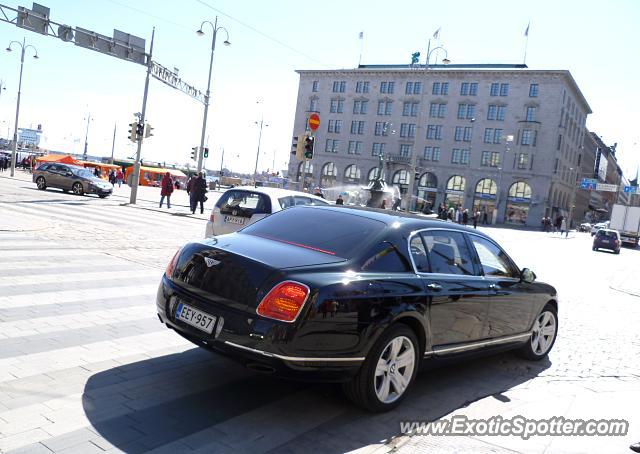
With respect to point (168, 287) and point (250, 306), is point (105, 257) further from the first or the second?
point (250, 306)

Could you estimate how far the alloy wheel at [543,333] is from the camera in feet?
20.7

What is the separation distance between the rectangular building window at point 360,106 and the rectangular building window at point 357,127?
1.52 metres

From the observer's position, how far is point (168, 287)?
4.52 meters

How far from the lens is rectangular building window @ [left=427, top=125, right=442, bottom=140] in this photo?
78.3m

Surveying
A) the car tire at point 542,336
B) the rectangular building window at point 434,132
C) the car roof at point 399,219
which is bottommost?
the car tire at point 542,336

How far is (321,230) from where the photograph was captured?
4.78 meters

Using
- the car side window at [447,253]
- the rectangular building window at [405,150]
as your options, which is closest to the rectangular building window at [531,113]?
the rectangular building window at [405,150]

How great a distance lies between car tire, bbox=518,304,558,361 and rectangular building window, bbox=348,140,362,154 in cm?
7949

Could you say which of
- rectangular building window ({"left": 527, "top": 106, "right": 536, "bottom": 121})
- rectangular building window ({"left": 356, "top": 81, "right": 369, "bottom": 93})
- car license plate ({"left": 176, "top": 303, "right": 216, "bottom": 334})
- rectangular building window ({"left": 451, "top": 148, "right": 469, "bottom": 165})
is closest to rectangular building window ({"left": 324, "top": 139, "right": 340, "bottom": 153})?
rectangular building window ({"left": 356, "top": 81, "right": 369, "bottom": 93})

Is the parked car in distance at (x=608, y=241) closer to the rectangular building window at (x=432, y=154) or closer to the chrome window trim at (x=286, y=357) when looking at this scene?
the chrome window trim at (x=286, y=357)

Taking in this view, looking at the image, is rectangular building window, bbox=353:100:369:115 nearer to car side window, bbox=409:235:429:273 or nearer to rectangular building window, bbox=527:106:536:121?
rectangular building window, bbox=527:106:536:121

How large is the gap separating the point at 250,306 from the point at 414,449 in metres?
1.47

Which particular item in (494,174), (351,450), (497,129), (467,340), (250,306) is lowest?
(351,450)

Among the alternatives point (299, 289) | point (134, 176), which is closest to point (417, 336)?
point (299, 289)
